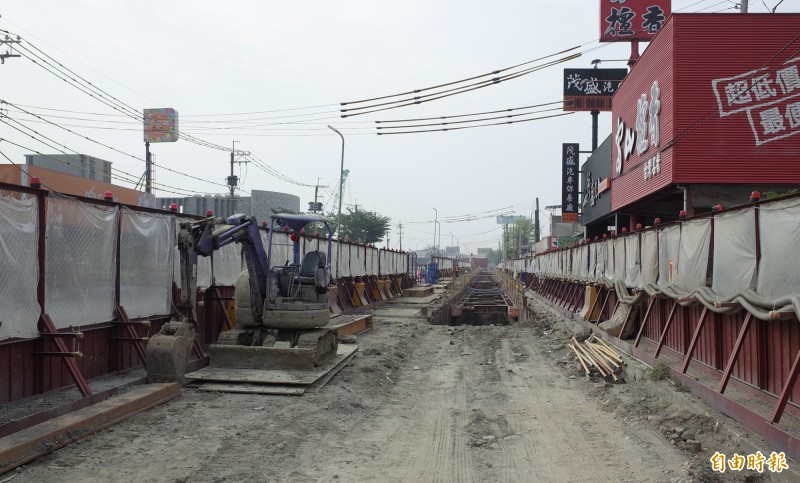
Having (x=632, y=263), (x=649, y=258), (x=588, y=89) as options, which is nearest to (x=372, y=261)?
(x=632, y=263)

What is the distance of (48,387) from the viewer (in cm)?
750

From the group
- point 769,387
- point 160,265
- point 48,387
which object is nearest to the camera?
point 769,387

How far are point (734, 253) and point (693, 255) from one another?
1472 millimetres

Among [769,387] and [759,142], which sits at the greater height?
[759,142]

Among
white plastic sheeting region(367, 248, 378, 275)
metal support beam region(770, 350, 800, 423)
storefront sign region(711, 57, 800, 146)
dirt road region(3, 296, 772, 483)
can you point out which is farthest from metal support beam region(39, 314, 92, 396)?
white plastic sheeting region(367, 248, 378, 275)

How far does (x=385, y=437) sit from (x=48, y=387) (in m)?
4.49

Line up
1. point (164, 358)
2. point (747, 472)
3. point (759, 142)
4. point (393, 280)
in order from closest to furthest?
1. point (747, 472)
2. point (164, 358)
3. point (759, 142)
4. point (393, 280)

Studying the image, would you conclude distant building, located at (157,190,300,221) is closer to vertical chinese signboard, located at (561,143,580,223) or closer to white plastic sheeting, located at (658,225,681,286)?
vertical chinese signboard, located at (561,143,580,223)

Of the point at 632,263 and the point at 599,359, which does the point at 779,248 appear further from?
the point at 632,263

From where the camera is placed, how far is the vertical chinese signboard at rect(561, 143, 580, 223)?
37281mm

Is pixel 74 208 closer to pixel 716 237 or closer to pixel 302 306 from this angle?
pixel 302 306

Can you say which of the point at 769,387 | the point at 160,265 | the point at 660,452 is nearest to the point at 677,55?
the point at 769,387

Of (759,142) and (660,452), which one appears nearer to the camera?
(660,452)

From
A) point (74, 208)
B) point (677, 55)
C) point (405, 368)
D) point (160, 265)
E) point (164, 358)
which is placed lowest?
point (405, 368)
